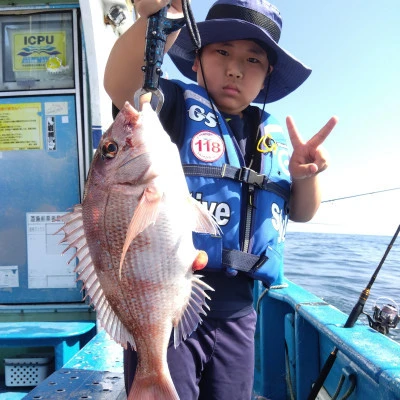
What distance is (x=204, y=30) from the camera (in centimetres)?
193

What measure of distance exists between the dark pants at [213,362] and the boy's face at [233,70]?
108 centimetres

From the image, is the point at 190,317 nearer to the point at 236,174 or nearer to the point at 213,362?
the point at 213,362

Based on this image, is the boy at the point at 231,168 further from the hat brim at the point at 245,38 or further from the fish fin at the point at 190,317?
the fish fin at the point at 190,317

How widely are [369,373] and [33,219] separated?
3177mm

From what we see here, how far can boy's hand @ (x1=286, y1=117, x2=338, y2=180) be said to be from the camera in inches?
69.4

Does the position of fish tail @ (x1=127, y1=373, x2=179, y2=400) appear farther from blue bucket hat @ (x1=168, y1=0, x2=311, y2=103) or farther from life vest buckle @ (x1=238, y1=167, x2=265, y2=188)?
blue bucket hat @ (x1=168, y1=0, x2=311, y2=103)

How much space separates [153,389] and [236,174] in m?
0.99

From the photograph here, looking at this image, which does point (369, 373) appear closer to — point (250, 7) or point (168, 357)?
point (168, 357)

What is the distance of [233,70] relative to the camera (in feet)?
6.24

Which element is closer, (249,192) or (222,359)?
(222,359)

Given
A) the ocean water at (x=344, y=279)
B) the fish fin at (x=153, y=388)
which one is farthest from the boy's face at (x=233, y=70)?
the ocean water at (x=344, y=279)

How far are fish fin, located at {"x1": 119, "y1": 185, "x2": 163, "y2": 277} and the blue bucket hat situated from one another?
3.22ft

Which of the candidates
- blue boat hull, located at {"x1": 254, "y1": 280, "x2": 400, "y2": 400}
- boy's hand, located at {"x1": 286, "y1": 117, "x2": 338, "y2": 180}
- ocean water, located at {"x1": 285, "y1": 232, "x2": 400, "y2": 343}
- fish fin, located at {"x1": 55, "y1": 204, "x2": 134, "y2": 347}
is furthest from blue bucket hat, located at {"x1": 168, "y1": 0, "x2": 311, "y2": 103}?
ocean water, located at {"x1": 285, "y1": 232, "x2": 400, "y2": 343}

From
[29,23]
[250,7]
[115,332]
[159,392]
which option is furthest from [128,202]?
[29,23]
